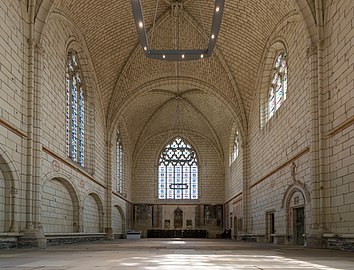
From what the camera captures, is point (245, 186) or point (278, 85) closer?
point (278, 85)

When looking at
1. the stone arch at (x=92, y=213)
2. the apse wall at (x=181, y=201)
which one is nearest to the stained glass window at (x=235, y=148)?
the apse wall at (x=181, y=201)

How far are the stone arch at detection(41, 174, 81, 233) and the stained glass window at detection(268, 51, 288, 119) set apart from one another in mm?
9723

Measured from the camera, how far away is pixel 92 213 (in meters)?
26.1

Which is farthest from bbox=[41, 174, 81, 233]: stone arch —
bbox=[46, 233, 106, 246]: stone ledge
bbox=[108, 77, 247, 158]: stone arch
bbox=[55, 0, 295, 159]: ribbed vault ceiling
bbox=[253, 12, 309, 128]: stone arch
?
bbox=[253, 12, 309, 128]: stone arch

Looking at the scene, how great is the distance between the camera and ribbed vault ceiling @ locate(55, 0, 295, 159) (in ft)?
69.9

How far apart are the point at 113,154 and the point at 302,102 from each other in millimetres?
16235

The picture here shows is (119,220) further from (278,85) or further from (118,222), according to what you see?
(278,85)

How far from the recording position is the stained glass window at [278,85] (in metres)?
21.5

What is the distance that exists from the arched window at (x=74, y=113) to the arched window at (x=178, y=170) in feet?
61.4

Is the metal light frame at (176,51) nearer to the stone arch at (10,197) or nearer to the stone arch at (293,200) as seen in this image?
the stone arch at (10,197)

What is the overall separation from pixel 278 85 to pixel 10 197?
13.0 m

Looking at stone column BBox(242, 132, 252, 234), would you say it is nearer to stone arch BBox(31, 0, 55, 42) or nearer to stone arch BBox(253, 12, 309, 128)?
stone arch BBox(253, 12, 309, 128)

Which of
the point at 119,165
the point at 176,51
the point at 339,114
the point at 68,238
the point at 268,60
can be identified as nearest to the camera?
the point at 339,114

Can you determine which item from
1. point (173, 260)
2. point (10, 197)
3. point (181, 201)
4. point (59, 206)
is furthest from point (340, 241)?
point (181, 201)
